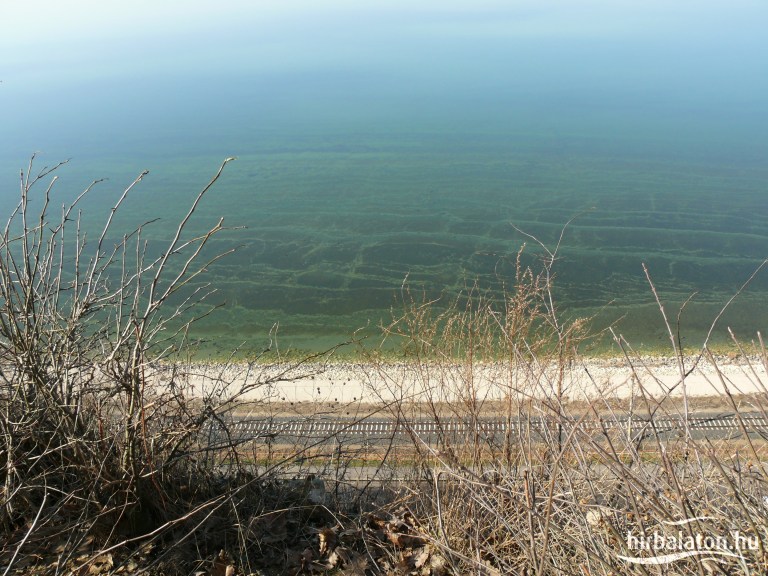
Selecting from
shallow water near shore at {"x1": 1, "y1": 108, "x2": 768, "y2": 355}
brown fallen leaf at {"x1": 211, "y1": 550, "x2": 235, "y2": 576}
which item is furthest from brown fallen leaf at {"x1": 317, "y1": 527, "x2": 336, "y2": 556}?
shallow water near shore at {"x1": 1, "y1": 108, "x2": 768, "y2": 355}

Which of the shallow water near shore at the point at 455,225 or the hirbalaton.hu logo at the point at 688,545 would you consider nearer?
the hirbalaton.hu logo at the point at 688,545

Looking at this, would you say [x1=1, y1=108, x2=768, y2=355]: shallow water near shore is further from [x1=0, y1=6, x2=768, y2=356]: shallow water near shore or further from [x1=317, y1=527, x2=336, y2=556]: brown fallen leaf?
[x1=317, y1=527, x2=336, y2=556]: brown fallen leaf

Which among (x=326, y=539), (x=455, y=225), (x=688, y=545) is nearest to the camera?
(x=688, y=545)

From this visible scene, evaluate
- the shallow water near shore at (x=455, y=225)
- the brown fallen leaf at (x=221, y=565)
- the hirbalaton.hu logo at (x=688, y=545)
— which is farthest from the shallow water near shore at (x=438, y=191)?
the hirbalaton.hu logo at (x=688, y=545)

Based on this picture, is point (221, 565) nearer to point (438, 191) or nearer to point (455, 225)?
point (455, 225)

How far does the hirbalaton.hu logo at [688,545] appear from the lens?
6.27 ft

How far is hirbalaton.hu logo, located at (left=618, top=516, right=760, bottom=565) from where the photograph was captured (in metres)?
1.91

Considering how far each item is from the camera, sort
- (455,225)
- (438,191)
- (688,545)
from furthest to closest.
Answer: (438,191) → (455,225) → (688,545)

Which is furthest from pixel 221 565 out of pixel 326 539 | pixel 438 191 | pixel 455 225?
pixel 438 191

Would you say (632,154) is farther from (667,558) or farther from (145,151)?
(667,558)

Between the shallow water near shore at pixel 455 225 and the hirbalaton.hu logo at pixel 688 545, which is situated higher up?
the hirbalaton.hu logo at pixel 688 545

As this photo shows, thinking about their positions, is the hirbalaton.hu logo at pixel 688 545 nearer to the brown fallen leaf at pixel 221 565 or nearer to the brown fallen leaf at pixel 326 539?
the brown fallen leaf at pixel 326 539

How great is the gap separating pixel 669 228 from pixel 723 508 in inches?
818

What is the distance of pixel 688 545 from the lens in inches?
83.6
